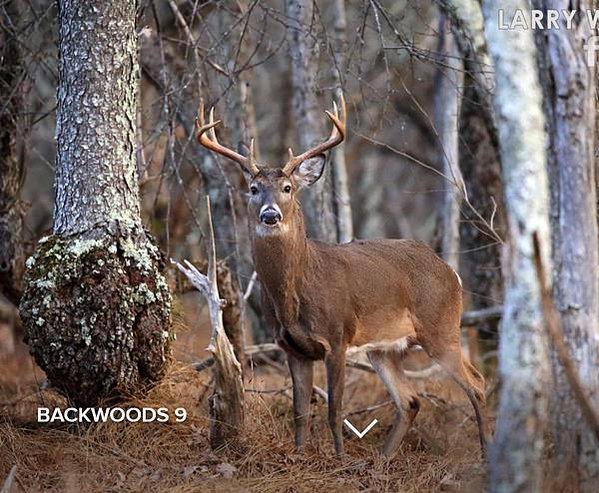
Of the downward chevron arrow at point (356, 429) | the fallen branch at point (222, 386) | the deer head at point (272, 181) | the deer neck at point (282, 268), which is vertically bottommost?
the downward chevron arrow at point (356, 429)

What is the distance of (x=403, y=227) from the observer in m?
20.8

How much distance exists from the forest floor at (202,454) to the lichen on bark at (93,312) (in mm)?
284

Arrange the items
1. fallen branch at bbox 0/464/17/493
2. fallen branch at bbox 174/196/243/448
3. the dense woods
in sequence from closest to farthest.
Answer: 1. the dense woods
2. fallen branch at bbox 0/464/17/493
3. fallen branch at bbox 174/196/243/448

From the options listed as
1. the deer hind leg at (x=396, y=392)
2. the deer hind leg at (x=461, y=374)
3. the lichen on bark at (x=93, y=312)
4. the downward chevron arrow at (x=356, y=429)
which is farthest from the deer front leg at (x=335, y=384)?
the lichen on bark at (x=93, y=312)

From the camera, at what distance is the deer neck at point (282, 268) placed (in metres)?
7.70

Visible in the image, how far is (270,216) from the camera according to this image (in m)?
7.57

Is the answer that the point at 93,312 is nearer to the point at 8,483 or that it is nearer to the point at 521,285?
the point at 8,483

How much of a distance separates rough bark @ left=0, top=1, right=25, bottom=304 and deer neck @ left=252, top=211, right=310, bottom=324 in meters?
2.29

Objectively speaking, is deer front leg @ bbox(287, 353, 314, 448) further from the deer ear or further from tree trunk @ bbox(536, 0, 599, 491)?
tree trunk @ bbox(536, 0, 599, 491)

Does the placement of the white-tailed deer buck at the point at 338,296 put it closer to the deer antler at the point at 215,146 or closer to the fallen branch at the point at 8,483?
the deer antler at the point at 215,146

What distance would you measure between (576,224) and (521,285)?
57 centimetres

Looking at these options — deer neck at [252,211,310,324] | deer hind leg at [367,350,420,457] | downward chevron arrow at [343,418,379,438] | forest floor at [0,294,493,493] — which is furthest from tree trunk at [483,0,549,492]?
downward chevron arrow at [343,418,379,438]

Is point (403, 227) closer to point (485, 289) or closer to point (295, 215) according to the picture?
point (485, 289)

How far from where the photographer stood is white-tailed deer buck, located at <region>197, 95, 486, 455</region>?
771cm
